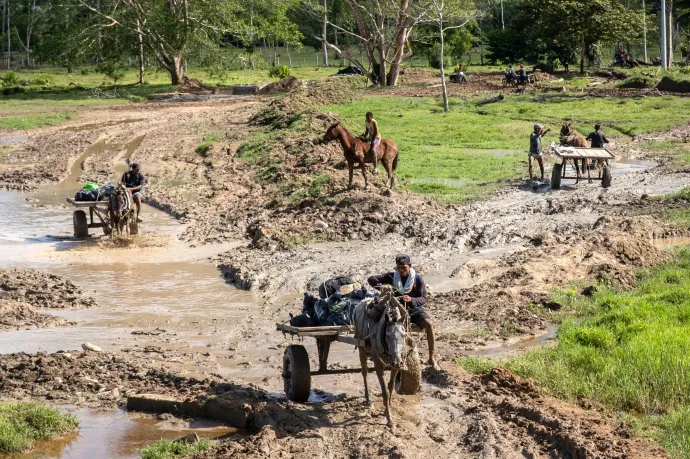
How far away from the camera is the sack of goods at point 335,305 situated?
10.1m

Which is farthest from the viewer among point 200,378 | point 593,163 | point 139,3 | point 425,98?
point 139,3

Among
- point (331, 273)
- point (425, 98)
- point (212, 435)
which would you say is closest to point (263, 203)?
point (331, 273)

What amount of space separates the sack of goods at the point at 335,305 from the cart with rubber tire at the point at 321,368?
0.55 ft

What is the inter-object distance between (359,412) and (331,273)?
6737 millimetres

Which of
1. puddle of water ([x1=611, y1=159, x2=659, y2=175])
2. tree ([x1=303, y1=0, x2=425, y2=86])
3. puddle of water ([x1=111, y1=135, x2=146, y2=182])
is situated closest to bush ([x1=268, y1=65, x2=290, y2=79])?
tree ([x1=303, y1=0, x2=425, y2=86])

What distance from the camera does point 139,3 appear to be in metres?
55.7

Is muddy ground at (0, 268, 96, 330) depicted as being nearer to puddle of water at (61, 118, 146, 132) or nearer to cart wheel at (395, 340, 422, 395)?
cart wheel at (395, 340, 422, 395)

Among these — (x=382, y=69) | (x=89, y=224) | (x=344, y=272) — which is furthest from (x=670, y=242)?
(x=382, y=69)

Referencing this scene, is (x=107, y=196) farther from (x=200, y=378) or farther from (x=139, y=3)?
(x=139, y=3)

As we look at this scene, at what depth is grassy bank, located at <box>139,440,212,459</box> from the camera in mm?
9094

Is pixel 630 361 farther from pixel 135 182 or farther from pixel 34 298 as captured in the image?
pixel 135 182

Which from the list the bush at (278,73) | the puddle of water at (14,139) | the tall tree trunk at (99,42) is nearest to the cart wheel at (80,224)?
the puddle of water at (14,139)

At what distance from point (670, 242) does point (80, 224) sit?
12819mm

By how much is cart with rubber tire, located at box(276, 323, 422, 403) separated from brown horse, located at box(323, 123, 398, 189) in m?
12.6
